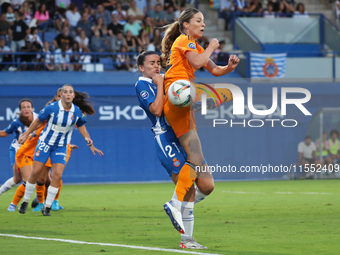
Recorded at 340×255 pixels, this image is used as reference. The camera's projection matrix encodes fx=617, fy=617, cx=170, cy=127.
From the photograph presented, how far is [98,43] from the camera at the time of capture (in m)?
20.9

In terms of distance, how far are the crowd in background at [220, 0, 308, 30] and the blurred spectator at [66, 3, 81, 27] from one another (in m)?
5.94

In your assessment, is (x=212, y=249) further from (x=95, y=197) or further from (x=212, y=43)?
(x=95, y=197)

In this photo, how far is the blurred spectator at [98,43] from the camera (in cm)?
2081

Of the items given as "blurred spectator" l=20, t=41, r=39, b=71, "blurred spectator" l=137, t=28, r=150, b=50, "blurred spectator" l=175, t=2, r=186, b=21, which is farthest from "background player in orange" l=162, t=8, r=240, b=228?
"blurred spectator" l=175, t=2, r=186, b=21

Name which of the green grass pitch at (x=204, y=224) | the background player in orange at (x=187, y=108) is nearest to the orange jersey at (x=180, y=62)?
the background player in orange at (x=187, y=108)

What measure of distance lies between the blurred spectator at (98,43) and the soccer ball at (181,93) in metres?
15.1

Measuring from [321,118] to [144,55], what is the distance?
12.2m

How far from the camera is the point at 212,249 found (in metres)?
5.96

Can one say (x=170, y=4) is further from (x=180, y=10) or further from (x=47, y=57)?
(x=47, y=57)

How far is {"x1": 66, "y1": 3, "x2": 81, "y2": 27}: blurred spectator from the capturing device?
21547 millimetres

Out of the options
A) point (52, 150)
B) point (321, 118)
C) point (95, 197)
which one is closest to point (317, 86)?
point (321, 118)

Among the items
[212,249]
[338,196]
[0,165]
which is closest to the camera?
[212,249]

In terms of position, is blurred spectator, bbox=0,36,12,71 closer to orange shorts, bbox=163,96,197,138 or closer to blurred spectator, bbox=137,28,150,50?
blurred spectator, bbox=137,28,150,50

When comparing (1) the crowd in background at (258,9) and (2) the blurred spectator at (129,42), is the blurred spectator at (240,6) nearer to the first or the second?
(1) the crowd in background at (258,9)
